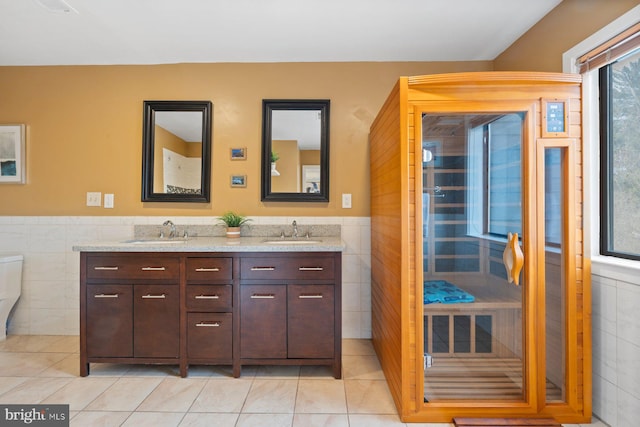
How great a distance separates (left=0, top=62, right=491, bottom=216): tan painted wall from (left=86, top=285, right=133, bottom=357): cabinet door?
2.93 ft

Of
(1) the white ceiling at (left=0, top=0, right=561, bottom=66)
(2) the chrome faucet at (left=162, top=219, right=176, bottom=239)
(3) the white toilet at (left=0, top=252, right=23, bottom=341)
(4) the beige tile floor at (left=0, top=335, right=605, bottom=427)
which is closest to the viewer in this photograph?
(4) the beige tile floor at (left=0, top=335, right=605, bottom=427)

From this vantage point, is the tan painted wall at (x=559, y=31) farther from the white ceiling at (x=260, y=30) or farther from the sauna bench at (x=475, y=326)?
the sauna bench at (x=475, y=326)

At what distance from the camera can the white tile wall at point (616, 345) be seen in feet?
5.18

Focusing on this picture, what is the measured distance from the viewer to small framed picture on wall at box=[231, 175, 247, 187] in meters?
2.89

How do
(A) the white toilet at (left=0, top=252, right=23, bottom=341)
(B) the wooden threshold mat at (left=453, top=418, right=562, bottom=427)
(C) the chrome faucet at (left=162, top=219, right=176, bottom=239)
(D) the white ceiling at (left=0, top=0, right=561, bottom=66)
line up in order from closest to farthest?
(B) the wooden threshold mat at (left=453, top=418, right=562, bottom=427) < (D) the white ceiling at (left=0, top=0, right=561, bottom=66) < (A) the white toilet at (left=0, top=252, right=23, bottom=341) < (C) the chrome faucet at (left=162, top=219, right=176, bottom=239)

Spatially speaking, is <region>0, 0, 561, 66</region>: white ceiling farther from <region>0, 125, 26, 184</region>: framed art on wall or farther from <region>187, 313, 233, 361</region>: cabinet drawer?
<region>187, 313, 233, 361</region>: cabinet drawer

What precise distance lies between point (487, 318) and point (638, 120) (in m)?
1.26

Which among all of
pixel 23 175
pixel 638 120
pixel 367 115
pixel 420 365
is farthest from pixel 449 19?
pixel 23 175

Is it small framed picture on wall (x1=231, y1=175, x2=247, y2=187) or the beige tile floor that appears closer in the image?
the beige tile floor

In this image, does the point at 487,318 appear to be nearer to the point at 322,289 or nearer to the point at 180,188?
the point at 322,289

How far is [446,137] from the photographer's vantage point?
1.86 m

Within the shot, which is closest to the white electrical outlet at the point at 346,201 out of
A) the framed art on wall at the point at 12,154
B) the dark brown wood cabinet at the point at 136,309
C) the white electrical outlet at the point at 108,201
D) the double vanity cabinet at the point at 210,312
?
the double vanity cabinet at the point at 210,312

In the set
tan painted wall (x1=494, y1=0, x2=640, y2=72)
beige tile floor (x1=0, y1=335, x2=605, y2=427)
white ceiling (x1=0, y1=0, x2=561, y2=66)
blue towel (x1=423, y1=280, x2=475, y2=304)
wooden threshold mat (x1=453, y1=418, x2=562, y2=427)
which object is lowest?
beige tile floor (x1=0, y1=335, x2=605, y2=427)

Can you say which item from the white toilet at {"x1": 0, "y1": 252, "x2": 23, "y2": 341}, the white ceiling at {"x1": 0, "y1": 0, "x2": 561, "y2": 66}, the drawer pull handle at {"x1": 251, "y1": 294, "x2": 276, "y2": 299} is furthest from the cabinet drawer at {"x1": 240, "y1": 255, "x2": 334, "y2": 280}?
the white toilet at {"x1": 0, "y1": 252, "x2": 23, "y2": 341}
